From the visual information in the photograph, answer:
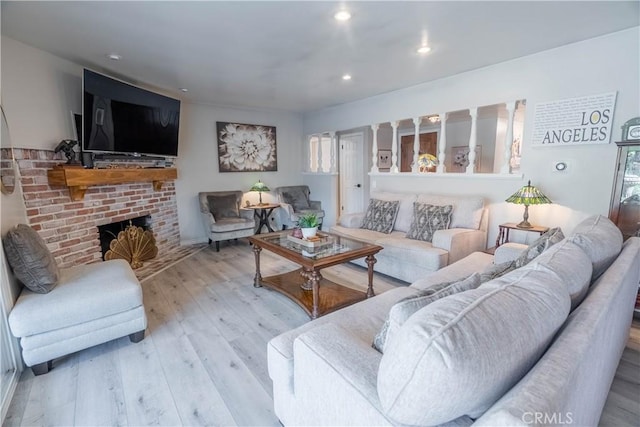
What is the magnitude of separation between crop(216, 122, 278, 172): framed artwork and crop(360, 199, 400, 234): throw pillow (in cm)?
254

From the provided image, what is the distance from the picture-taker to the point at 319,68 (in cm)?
320

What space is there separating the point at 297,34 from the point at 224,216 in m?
3.20

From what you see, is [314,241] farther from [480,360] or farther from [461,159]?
[461,159]

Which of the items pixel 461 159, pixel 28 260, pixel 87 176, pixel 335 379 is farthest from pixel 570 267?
pixel 461 159

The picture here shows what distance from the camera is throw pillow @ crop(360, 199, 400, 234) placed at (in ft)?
12.3

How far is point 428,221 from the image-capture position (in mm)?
3371

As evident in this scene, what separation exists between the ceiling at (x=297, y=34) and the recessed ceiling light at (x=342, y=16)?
0.05 meters

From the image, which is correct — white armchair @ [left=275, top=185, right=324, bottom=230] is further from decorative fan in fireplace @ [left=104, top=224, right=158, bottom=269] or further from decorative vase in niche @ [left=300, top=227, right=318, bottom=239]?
decorative vase in niche @ [left=300, top=227, right=318, bottom=239]

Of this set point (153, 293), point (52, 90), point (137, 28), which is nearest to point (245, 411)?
point (153, 293)

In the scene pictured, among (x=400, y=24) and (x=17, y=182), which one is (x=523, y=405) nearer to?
(x=400, y=24)

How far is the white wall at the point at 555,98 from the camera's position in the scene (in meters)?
2.49

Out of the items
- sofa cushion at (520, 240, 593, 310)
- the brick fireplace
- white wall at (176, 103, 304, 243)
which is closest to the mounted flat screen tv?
the brick fireplace

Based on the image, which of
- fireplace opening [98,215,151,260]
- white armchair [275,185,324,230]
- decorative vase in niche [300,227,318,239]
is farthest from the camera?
white armchair [275,185,324,230]

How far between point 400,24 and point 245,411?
273 centimetres
